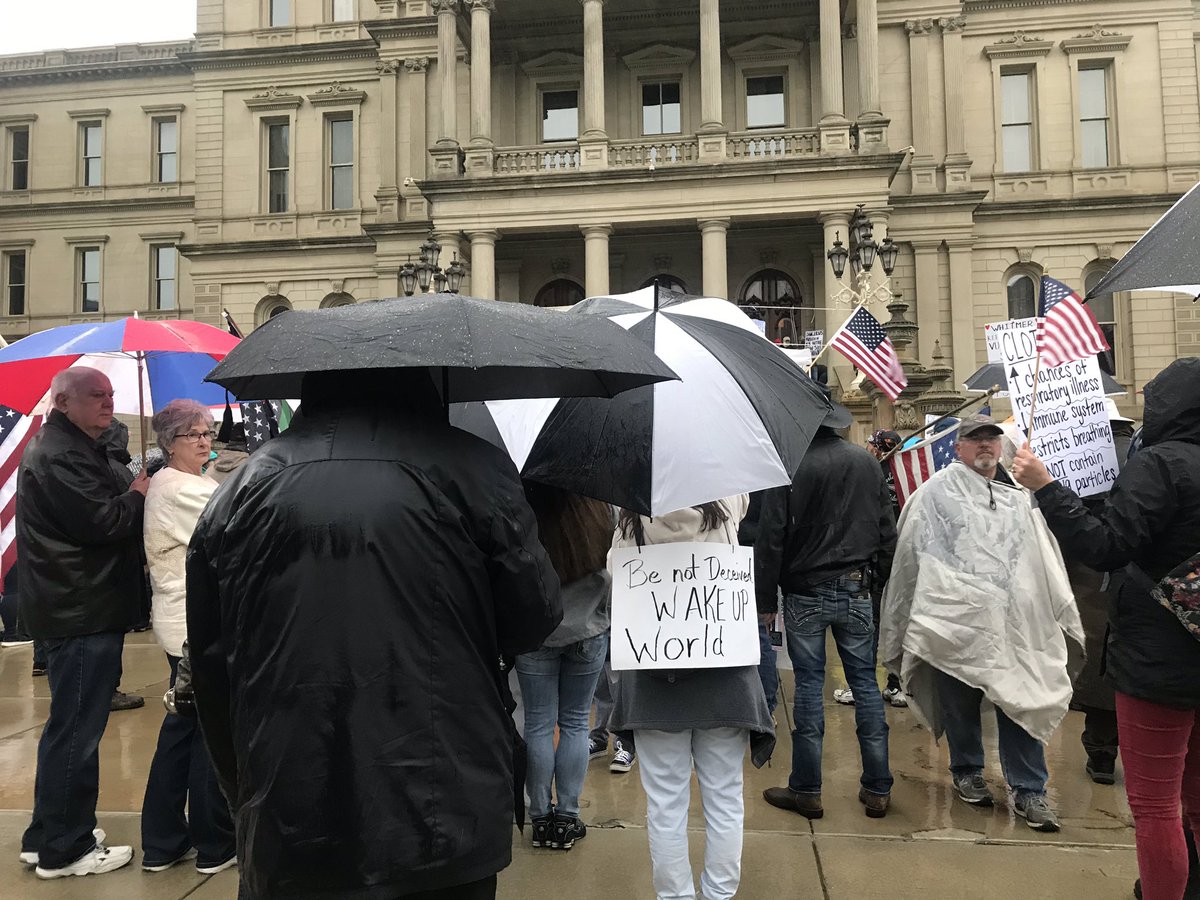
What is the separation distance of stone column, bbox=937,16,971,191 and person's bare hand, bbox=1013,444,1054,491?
2577 cm

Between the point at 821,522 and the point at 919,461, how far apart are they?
2927 mm

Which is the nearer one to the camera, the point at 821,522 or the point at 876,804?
the point at 876,804

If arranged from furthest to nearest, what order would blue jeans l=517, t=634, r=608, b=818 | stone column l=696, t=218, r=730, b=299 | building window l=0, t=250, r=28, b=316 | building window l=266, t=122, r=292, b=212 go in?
building window l=0, t=250, r=28, b=316, building window l=266, t=122, r=292, b=212, stone column l=696, t=218, r=730, b=299, blue jeans l=517, t=634, r=608, b=818

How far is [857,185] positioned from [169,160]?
27552 millimetres

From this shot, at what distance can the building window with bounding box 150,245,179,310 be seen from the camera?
35.6m

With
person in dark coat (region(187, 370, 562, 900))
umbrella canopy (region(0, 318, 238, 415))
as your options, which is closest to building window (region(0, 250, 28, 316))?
umbrella canopy (region(0, 318, 238, 415))

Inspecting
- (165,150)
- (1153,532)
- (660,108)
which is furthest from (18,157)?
(1153,532)

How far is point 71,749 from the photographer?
13.1ft

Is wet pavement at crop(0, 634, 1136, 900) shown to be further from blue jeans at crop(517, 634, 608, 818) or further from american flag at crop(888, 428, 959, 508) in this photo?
american flag at crop(888, 428, 959, 508)

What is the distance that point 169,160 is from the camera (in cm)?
3591

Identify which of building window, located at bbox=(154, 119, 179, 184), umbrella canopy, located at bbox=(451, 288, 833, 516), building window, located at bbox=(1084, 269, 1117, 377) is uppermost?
building window, located at bbox=(154, 119, 179, 184)

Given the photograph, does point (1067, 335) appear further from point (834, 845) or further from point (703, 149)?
point (703, 149)

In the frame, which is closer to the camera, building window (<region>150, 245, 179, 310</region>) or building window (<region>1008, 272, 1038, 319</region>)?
building window (<region>1008, 272, 1038, 319</region>)

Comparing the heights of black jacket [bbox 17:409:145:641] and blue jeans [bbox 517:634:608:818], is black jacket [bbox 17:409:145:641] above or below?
above
